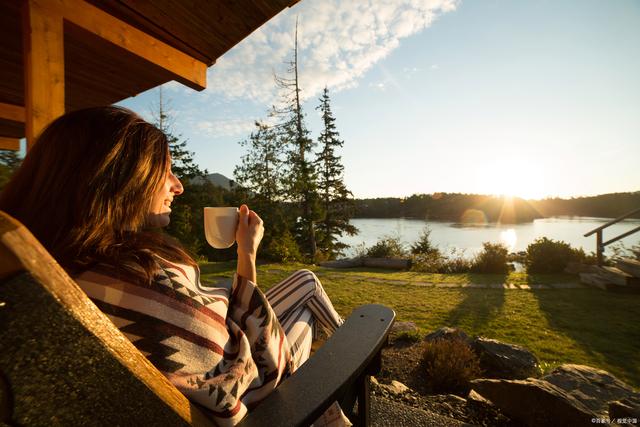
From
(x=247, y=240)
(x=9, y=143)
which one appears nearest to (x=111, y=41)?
(x=247, y=240)

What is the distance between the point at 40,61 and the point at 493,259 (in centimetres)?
941

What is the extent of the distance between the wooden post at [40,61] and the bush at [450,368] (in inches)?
123

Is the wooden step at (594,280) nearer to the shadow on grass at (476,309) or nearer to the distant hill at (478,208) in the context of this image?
the shadow on grass at (476,309)

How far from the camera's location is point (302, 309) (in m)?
1.48

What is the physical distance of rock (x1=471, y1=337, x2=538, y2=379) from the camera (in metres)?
2.56

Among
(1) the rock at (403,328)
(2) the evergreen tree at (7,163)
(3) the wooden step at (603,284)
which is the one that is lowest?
(3) the wooden step at (603,284)

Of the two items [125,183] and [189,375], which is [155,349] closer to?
[189,375]

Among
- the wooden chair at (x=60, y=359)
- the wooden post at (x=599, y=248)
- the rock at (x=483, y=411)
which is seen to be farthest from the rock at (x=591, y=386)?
the wooden post at (x=599, y=248)

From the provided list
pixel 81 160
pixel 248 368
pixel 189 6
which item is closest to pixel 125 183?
pixel 81 160

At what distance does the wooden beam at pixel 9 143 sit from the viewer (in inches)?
173

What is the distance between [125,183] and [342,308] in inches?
168

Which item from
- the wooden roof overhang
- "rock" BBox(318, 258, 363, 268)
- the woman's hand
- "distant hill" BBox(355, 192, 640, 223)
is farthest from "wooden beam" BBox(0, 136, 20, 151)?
"distant hill" BBox(355, 192, 640, 223)

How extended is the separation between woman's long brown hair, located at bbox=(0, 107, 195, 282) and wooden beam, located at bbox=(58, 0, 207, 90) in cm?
158

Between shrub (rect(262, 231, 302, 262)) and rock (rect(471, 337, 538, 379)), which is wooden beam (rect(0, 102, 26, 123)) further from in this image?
shrub (rect(262, 231, 302, 262))
